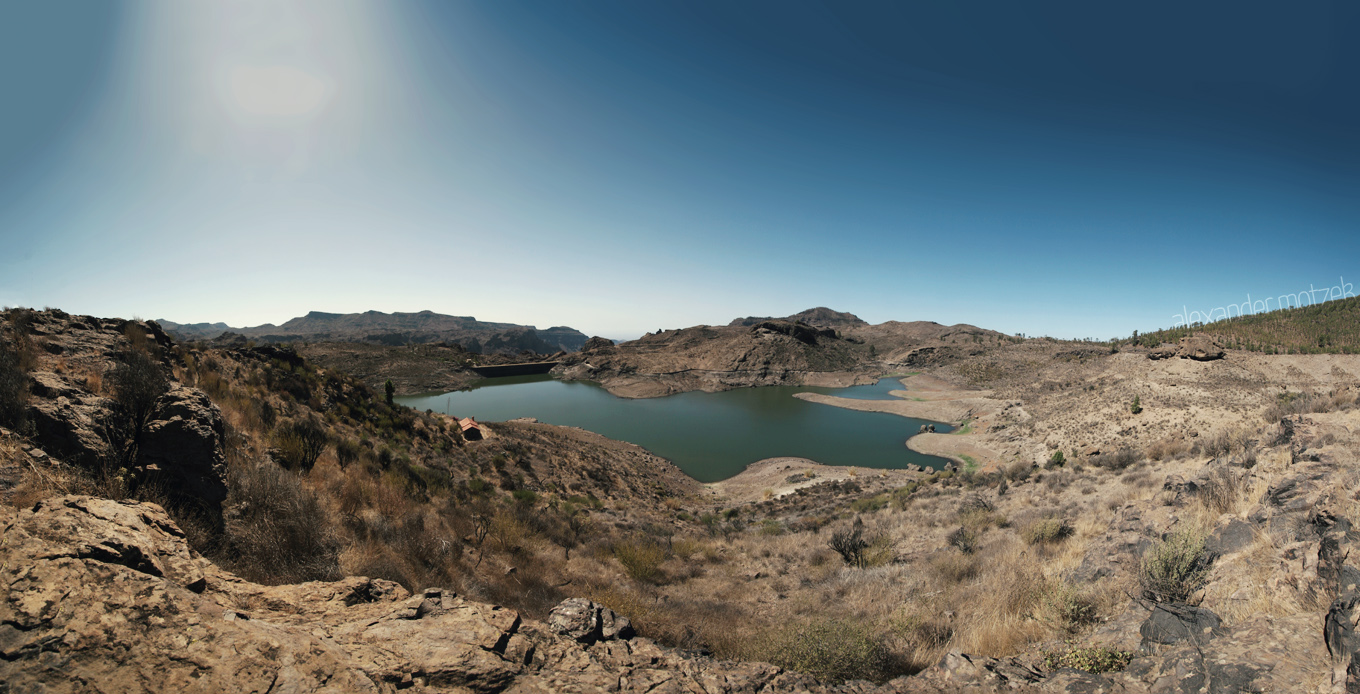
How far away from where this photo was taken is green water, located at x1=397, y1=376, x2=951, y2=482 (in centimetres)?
2969

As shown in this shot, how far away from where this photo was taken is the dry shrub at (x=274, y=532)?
411 cm

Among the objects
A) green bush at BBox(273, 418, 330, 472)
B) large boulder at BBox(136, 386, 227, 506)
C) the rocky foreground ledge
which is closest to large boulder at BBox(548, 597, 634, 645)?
the rocky foreground ledge

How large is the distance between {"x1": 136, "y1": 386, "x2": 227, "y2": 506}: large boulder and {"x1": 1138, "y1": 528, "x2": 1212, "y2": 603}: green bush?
32.0ft

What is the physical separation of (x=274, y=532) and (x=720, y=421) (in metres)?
38.0

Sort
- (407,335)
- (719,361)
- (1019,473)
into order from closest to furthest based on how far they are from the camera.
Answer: (1019,473)
(719,361)
(407,335)

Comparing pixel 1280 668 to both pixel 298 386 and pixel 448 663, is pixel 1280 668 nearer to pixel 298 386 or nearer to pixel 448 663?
pixel 448 663

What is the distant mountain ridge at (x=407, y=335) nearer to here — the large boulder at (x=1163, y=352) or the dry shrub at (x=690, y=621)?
the dry shrub at (x=690, y=621)

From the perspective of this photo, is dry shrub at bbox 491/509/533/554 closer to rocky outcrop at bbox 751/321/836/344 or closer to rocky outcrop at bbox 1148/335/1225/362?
rocky outcrop at bbox 1148/335/1225/362

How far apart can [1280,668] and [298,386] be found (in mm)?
18763

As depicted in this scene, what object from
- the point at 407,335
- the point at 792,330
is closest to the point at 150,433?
the point at 792,330

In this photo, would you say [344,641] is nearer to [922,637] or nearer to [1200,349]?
[922,637]

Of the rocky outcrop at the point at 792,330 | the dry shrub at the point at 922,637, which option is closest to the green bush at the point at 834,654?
the dry shrub at the point at 922,637

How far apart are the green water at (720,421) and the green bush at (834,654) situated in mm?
21362

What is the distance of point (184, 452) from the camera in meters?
4.55
